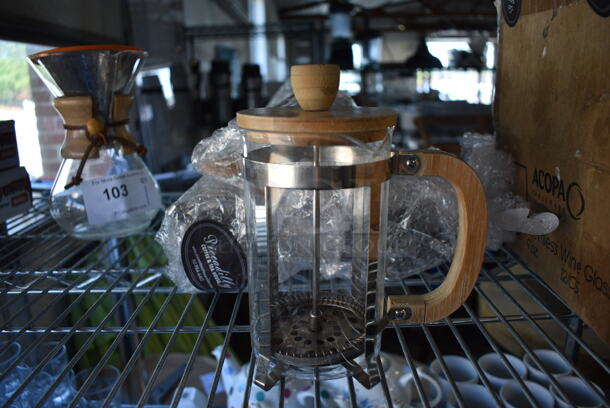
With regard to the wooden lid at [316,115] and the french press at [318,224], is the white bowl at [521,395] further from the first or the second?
the wooden lid at [316,115]

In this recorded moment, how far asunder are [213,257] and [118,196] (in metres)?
0.22

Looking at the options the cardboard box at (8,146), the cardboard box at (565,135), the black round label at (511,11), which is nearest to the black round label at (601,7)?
the cardboard box at (565,135)

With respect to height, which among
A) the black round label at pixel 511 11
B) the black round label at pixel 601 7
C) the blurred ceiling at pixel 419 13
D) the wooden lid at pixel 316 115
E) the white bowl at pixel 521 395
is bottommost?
the white bowl at pixel 521 395

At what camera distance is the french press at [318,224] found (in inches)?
13.7

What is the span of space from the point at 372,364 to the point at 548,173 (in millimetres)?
290

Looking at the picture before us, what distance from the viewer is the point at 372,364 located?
0.41 m

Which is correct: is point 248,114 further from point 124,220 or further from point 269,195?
point 124,220

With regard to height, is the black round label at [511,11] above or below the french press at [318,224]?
above

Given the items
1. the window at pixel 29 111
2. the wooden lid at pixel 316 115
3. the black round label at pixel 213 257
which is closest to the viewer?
the wooden lid at pixel 316 115

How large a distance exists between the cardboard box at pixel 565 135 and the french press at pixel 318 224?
127mm

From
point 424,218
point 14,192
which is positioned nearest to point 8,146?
point 14,192

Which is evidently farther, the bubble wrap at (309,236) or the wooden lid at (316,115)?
the bubble wrap at (309,236)

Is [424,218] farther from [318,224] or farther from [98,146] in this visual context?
[98,146]

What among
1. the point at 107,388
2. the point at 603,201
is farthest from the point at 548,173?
the point at 107,388
